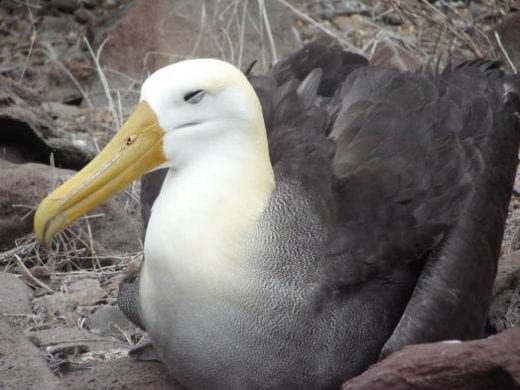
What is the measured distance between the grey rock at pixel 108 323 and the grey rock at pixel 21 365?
793 mm

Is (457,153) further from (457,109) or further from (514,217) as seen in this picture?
(514,217)

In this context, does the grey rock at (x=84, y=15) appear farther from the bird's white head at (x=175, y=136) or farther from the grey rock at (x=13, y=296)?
the bird's white head at (x=175, y=136)

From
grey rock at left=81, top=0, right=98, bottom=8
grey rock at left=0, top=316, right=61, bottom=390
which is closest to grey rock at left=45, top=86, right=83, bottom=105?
grey rock at left=81, top=0, right=98, bottom=8

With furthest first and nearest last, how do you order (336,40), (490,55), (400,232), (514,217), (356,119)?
(336,40)
(490,55)
(514,217)
(356,119)
(400,232)

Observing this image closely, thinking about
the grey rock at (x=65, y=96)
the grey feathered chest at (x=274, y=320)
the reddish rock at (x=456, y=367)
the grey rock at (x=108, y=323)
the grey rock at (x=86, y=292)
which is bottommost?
the grey rock at (x=65, y=96)

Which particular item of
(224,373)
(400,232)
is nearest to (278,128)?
(400,232)

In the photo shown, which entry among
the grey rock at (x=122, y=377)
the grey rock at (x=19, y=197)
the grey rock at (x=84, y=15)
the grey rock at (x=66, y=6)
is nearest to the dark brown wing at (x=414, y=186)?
the grey rock at (x=122, y=377)

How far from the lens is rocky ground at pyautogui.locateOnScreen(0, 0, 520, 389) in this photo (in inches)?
194

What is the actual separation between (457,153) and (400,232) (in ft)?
1.52

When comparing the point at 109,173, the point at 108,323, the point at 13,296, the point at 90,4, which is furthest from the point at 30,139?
the point at 90,4

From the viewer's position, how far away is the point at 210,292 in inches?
158

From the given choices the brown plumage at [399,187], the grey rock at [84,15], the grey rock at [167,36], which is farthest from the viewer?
the grey rock at [84,15]

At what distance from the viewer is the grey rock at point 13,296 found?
5.34m

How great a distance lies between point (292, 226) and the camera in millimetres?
4176
